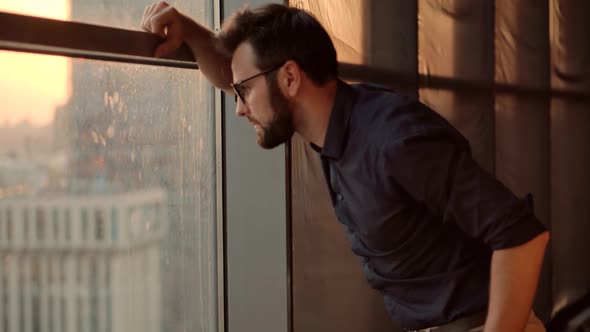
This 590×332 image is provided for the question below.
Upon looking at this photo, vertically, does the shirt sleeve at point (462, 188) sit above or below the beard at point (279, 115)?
below

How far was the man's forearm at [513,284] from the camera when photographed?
1590mm

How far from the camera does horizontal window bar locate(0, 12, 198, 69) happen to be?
159 cm

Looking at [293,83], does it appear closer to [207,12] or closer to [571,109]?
[207,12]

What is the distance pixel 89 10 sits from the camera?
2.10 meters

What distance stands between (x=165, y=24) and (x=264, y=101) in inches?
12.2

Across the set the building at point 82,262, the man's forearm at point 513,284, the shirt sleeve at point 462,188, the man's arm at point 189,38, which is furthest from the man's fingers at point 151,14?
the man's forearm at point 513,284

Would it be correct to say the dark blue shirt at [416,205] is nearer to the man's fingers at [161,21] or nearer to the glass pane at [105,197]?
the man's fingers at [161,21]

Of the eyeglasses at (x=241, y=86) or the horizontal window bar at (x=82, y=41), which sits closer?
the horizontal window bar at (x=82, y=41)

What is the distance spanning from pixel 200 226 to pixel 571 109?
2871 millimetres

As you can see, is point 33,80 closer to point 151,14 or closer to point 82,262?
point 151,14

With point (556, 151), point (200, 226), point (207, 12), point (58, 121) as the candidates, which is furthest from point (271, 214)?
point (556, 151)

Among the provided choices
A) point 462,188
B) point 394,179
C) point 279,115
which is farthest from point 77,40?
point 462,188

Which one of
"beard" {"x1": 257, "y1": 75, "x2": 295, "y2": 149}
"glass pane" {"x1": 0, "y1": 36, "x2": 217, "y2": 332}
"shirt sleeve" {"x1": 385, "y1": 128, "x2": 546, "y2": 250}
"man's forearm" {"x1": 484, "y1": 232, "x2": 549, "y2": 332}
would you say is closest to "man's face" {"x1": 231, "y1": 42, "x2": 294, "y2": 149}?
"beard" {"x1": 257, "y1": 75, "x2": 295, "y2": 149}

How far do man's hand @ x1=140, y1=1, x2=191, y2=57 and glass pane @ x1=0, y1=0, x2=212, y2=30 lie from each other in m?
0.18
